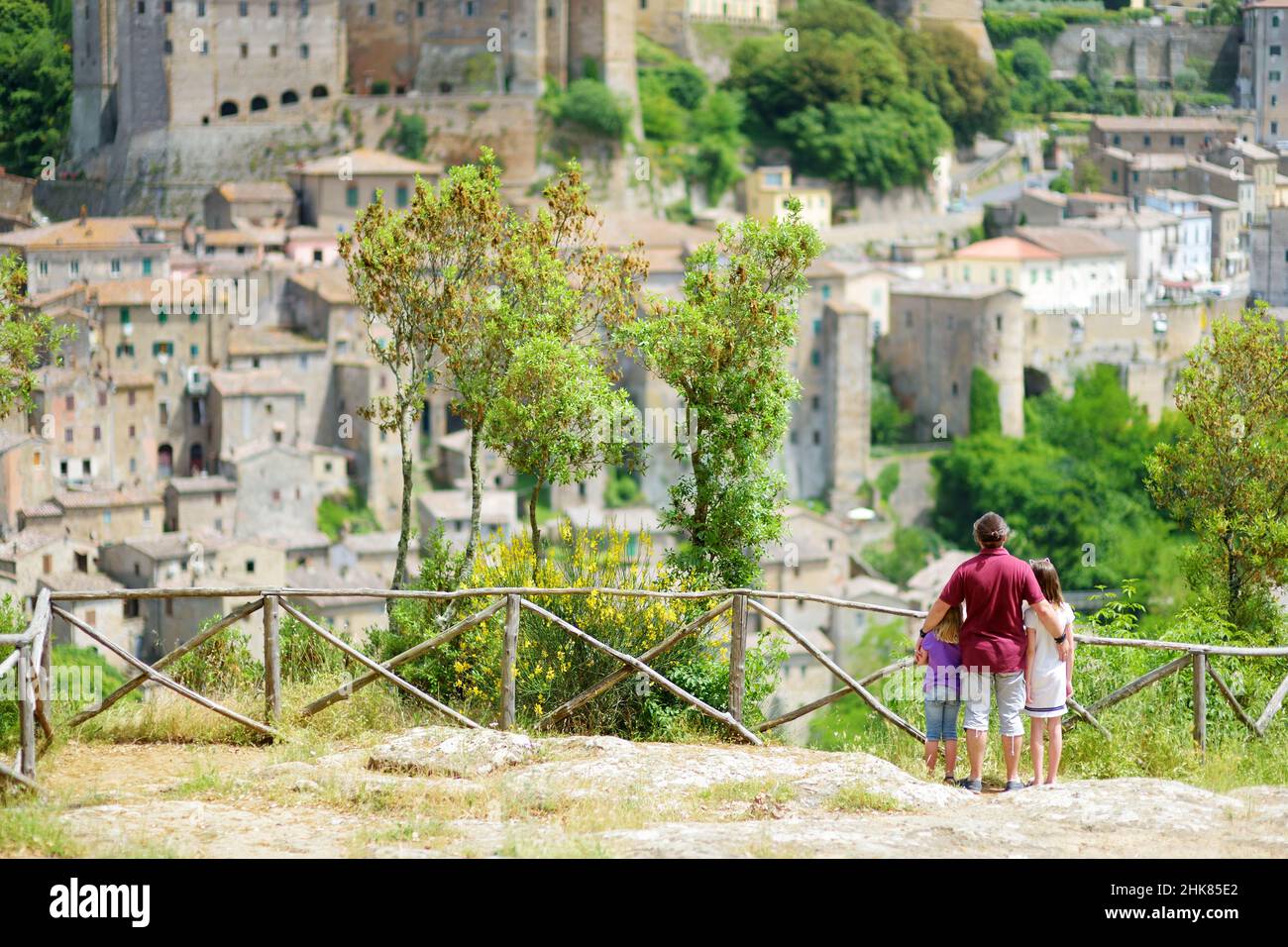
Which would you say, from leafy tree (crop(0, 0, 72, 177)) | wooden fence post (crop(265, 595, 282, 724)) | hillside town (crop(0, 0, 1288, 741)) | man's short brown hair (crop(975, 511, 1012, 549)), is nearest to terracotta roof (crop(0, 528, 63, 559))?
hillside town (crop(0, 0, 1288, 741))

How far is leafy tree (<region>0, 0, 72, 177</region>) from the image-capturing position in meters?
59.9

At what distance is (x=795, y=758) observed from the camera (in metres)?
9.43

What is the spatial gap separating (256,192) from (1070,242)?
2050cm

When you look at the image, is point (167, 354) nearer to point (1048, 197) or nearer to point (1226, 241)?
point (1048, 197)

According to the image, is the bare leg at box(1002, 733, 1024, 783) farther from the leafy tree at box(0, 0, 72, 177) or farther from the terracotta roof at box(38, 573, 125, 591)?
the leafy tree at box(0, 0, 72, 177)

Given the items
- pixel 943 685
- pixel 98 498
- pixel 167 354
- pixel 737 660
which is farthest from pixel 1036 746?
pixel 167 354

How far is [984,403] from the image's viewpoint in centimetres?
5100

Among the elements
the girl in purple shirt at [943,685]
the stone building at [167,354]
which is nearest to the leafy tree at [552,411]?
the girl in purple shirt at [943,685]

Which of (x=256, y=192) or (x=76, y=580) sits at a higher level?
(x=256, y=192)

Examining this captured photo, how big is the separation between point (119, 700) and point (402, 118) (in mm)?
48570

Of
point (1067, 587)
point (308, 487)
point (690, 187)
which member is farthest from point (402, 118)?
point (1067, 587)

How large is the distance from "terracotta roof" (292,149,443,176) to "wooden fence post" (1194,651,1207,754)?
145 ft

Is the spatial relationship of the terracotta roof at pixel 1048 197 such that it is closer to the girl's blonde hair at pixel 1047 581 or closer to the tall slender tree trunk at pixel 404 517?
the tall slender tree trunk at pixel 404 517
